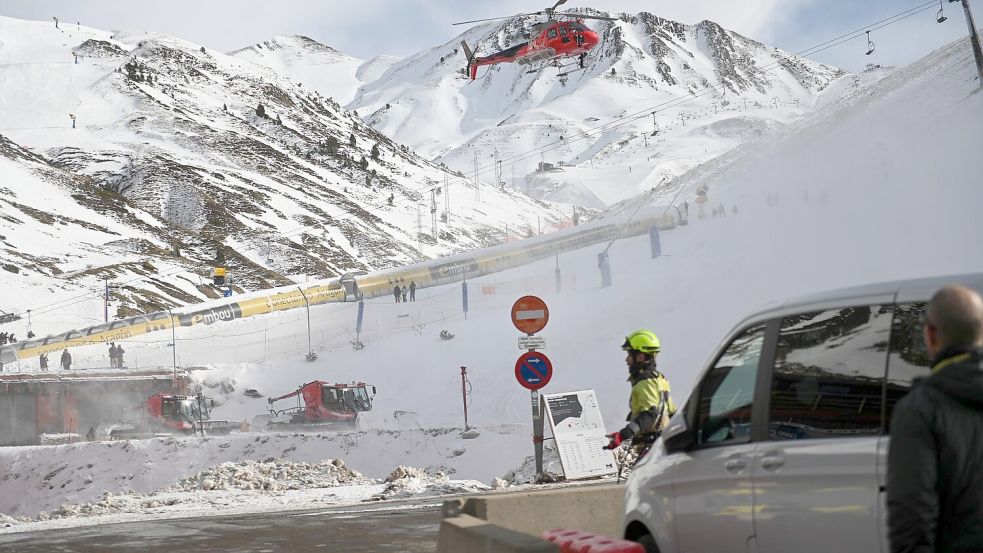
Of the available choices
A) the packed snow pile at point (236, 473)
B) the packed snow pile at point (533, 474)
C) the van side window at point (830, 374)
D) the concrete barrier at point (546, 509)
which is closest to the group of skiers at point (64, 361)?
the packed snow pile at point (236, 473)

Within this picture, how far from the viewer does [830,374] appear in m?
4.14

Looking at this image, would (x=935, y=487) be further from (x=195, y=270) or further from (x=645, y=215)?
(x=195, y=270)

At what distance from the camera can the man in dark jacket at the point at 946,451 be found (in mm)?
2979

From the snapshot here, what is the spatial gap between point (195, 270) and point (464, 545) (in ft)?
328

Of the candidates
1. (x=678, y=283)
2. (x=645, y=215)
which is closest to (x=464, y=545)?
(x=678, y=283)

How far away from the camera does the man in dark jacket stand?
2979mm

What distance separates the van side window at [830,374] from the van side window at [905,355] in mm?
40

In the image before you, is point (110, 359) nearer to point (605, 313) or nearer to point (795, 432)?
point (605, 313)

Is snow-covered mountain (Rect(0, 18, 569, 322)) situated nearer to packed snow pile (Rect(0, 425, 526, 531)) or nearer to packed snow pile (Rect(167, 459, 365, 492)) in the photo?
packed snow pile (Rect(0, 425, 526, 531))

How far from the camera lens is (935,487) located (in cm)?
301

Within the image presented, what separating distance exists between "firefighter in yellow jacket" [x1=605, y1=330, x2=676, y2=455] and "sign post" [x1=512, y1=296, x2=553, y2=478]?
20.9 ft

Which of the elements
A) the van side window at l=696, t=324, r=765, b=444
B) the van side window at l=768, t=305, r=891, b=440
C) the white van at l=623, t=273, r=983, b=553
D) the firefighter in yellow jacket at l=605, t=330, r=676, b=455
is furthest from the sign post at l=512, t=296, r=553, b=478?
the van side window at l=768, t=305, r=891, b=440

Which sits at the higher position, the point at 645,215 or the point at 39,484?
the point at 645,215

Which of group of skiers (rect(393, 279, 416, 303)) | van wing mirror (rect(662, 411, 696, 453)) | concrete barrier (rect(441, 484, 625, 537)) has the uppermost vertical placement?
group of skiers (rect(393, 279, 416, 303))
